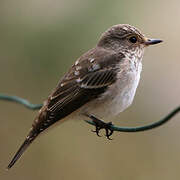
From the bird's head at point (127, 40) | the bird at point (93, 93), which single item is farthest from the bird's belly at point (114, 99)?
the bird's head at point (127, 40)

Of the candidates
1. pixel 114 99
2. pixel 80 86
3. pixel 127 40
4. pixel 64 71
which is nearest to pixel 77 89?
pixel 80 86

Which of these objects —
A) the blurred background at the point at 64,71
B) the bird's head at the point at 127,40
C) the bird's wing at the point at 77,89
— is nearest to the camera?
the bird's wing at the point at 77,89

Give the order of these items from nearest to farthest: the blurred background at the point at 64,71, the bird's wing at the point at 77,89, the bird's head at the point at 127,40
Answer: the bird's wing at the point at 77,89 → the bird's head at the point at 127,40 → the blurred background at the point at 64,71

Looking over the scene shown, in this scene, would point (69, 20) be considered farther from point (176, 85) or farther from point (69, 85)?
point (69, 85)

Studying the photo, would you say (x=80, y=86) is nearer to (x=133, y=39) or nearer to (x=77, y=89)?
(x=77, y=89)

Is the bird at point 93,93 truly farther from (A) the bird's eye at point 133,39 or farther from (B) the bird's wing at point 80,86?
(A) the bird's eye at point 133,39

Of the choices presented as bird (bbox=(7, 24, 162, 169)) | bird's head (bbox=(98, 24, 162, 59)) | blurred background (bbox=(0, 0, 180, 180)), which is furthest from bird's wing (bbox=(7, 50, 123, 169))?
blurred background (bbox=(0, 0, 180, 180))
